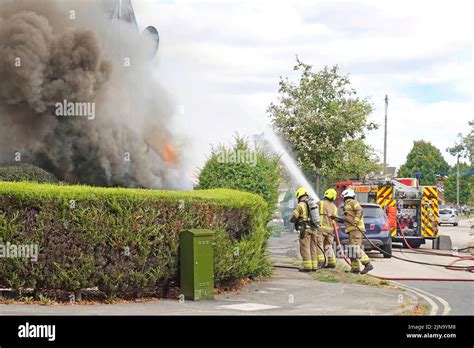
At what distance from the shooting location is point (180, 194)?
33.7 ft

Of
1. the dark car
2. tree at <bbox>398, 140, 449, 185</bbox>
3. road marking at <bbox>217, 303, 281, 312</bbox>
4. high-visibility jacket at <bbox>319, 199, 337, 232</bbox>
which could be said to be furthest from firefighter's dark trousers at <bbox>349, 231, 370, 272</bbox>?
tree at <bbox>398, 140, 449, 185</bbox>

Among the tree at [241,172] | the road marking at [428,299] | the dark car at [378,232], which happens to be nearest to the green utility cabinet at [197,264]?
the tree at [241,172]

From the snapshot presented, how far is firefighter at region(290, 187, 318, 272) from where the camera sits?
45.0ft

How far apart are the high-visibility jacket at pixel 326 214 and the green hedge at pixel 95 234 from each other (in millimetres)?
4753

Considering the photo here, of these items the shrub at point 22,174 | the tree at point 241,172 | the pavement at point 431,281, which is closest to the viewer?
the pavement at point 431,281

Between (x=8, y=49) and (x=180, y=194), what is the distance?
31.6 ft

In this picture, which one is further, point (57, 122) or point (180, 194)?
point (57, 122)

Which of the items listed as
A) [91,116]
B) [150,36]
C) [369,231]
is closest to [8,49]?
[91,116]

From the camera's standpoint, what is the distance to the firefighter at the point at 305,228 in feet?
45.0

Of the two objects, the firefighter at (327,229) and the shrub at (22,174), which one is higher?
the shrub at (22,174)

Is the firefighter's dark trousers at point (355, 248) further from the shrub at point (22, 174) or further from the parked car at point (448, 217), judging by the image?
the parked car at point (448, 217)

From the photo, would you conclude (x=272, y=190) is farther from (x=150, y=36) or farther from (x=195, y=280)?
(x=150, y=36)

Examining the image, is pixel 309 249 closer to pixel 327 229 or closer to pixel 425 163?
pixel 327 229

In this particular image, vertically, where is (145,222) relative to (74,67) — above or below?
below
